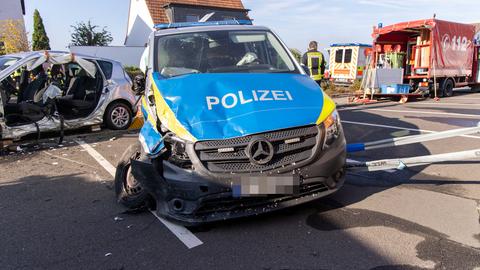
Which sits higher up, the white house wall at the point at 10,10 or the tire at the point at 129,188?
the white house wall at the point at 10,10

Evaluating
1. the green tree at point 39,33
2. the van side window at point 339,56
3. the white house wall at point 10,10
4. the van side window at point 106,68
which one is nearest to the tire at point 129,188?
the van side window at point 106,68

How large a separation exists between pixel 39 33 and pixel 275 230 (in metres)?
37.5

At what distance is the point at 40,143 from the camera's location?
8.16m

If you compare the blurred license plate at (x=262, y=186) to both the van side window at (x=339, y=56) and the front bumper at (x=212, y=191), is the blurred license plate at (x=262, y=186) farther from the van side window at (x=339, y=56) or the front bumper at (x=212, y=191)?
the van side window at (x=339, y=56)

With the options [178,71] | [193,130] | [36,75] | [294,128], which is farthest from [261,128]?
[36,75]

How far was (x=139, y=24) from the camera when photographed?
3612 cm

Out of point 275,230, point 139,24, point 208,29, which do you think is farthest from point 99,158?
point 139,24

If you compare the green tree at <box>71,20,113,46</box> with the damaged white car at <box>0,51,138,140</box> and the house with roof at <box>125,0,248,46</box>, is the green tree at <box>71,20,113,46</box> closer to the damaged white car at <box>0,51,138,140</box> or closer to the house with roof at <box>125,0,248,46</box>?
the house with roof at <box>125,0,248,46</box>

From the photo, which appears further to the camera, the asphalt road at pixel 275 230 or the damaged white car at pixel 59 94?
the damaged white car at pixel 59 94

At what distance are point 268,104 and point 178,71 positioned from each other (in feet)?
4.75

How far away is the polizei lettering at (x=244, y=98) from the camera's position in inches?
151

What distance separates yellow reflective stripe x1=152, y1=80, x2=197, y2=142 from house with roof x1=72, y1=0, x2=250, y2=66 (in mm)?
24762

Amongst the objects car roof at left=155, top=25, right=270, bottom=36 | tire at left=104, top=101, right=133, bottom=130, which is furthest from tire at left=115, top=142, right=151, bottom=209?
tire at left=104, top=101, right=133, bottom=130

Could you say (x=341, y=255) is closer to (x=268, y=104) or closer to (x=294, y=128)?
(x=294, y=128)
